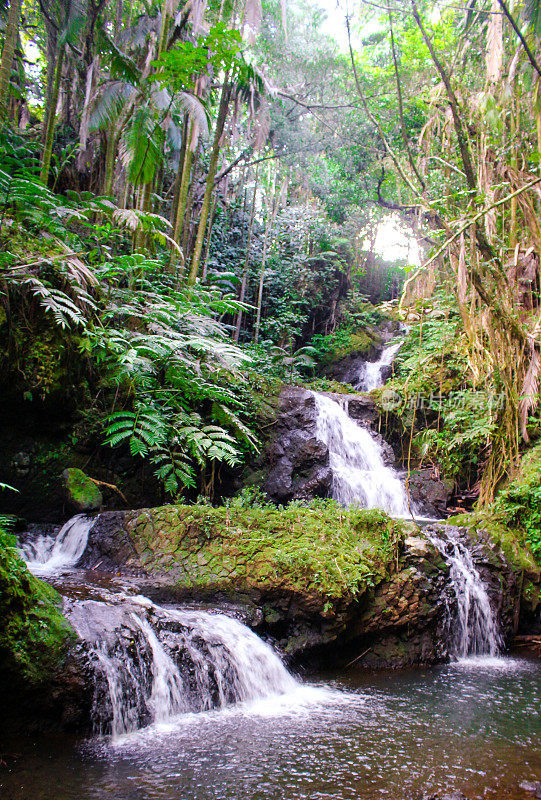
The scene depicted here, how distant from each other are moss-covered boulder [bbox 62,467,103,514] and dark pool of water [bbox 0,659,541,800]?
139 inches

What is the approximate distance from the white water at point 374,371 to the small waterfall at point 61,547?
964cm

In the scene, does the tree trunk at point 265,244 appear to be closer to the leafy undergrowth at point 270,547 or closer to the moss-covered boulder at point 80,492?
the moss-covered boulder at point 80,492

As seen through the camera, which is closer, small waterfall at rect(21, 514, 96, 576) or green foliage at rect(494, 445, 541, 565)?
small waterfall at rect(21, 514, 96, 576)

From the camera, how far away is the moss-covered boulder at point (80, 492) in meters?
6.25

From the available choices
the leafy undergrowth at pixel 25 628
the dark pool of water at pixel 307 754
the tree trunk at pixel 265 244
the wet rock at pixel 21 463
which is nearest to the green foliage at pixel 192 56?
the wet rock at pixel 21 463

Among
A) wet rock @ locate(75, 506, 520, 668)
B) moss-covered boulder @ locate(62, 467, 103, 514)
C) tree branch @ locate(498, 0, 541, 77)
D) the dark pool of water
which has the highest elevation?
tree branch @ locate(498, 0, 541, 77)

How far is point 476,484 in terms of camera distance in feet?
29.3

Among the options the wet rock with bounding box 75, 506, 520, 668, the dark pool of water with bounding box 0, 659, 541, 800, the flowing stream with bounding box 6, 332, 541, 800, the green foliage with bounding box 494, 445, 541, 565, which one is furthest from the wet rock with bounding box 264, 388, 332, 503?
the dark pool of water with bounding box 0, 659, 541, 800

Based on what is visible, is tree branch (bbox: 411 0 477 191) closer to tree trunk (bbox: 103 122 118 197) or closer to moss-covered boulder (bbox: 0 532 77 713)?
moss-covered boulder (bbox: 0 532 77 713)

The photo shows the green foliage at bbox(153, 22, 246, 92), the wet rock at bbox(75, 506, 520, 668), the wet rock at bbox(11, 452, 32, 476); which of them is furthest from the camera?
the green foliage at bbox(153, 22, 246, 92)

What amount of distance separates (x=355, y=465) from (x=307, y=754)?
6779 mm

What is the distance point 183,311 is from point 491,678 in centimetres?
659

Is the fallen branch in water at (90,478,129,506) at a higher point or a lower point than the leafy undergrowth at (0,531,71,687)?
higher

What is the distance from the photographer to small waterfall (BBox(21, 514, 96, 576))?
17.9 ft
